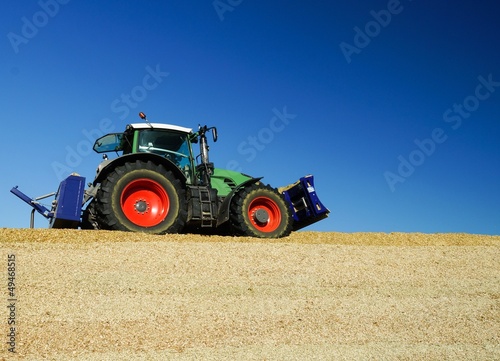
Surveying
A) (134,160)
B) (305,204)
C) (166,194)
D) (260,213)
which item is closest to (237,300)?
(166,194)

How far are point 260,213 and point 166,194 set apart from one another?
2073 mm

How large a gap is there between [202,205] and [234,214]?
0.69 meters

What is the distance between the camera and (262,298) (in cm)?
614

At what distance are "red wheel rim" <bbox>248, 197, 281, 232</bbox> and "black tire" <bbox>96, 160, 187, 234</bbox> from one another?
1525mm

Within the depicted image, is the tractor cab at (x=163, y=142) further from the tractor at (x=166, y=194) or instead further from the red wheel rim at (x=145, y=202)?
the red wheel rim at (x=145, y=202)

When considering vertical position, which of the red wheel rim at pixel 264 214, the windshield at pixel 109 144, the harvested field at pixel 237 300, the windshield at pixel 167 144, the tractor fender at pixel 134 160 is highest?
the windshield at pixel 109 144

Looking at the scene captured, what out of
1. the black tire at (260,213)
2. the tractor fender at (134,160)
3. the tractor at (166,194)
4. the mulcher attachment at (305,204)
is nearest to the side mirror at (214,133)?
the tractor at (166,194)

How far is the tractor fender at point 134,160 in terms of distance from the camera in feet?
30.0

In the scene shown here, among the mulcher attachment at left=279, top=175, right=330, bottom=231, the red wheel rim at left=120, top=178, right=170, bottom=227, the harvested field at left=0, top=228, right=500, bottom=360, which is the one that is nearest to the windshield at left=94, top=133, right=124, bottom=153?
the red wheel rim at left=120, top=178, right=170, bottom=227

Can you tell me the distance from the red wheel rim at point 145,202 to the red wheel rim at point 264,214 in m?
1.87

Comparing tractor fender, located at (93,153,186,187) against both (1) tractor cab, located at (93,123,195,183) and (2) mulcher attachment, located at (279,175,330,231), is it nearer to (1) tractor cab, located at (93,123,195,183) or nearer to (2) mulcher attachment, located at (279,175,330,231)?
(1) tractor cab, located at (93,123,195,183)

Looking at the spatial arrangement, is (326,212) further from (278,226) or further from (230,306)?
(230,306)

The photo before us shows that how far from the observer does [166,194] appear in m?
9.27

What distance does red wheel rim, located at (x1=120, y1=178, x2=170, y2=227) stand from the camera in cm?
916
